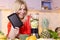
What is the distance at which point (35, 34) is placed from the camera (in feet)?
4.01

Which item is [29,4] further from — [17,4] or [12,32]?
[12,32]

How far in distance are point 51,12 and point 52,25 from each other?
94 millimetres

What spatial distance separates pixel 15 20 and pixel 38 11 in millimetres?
198

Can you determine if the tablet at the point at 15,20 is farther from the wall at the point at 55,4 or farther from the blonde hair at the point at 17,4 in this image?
the wall at the point at 55,4

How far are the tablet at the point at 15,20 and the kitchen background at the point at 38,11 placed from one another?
2.3 inches

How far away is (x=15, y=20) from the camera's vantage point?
46.4 inches

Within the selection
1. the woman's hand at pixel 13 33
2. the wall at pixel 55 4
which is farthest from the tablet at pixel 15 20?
the wall at pixel 55 4

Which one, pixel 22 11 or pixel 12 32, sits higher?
pixel 22 11

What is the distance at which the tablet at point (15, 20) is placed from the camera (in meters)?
1.17

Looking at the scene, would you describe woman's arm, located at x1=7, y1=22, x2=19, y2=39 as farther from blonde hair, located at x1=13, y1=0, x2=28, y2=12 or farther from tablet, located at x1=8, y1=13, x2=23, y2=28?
blonde hair, located at x1=13, y1=0, x2=28, y2=12

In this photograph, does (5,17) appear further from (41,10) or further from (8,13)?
(41,10)

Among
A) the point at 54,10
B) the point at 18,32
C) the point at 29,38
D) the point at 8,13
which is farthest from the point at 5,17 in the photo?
the point at 54,10

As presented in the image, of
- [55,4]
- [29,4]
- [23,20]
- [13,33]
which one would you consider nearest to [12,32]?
[13,33]

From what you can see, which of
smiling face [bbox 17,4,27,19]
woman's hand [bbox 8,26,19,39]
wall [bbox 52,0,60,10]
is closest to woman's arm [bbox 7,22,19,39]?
woman's hand [bbox 8,26,19,39]
